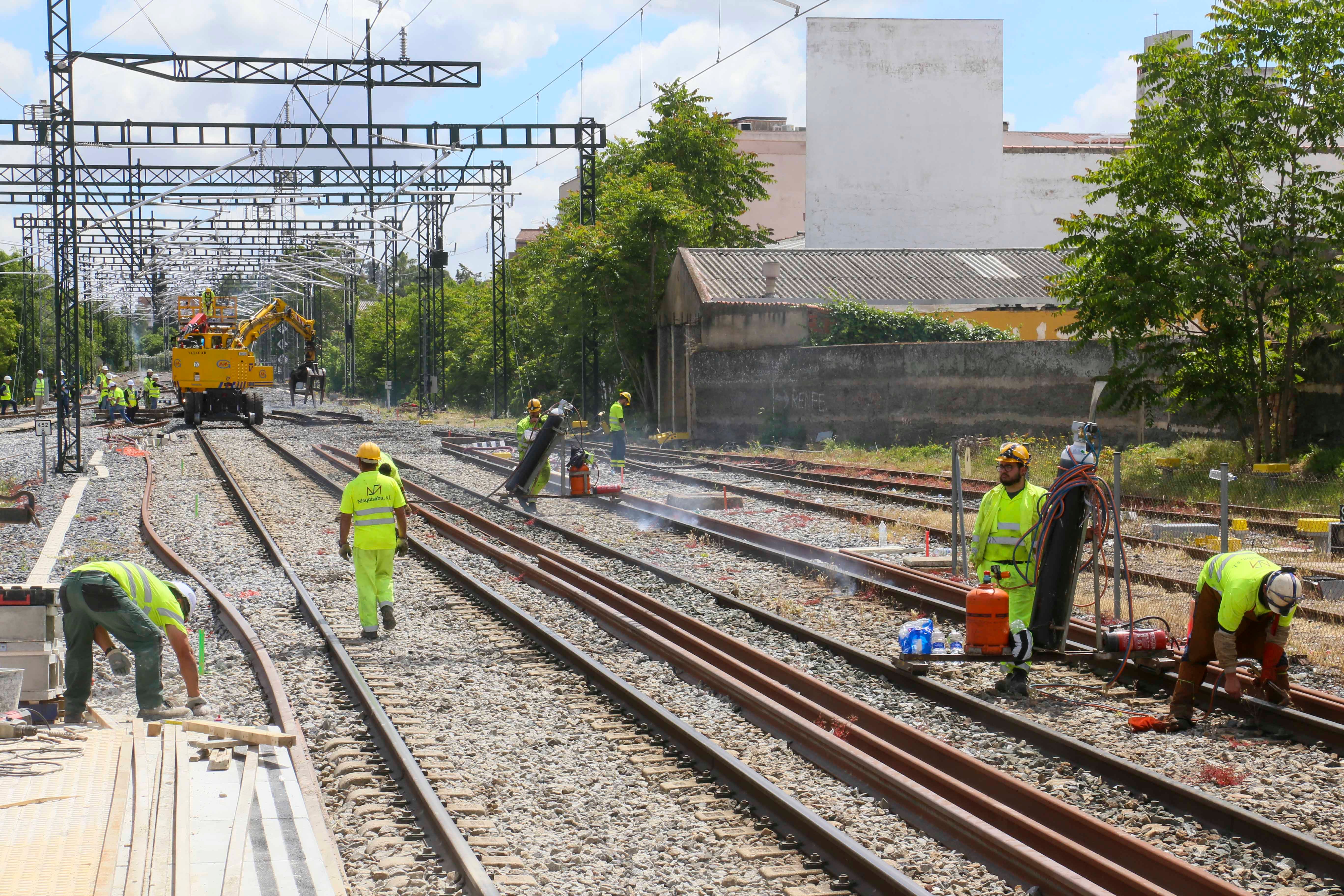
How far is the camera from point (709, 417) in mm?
35969

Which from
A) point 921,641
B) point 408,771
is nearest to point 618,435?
point 921,641

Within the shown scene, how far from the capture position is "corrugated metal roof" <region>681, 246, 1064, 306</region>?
38750 millimetres

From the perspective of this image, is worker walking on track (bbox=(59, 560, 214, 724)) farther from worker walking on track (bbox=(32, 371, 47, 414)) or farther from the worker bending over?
worker walking on track (bbox=(32, 371, 47, 414))

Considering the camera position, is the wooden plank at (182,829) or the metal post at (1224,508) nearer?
the wooden plank at (182,829)

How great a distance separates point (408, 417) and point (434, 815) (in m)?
47.5

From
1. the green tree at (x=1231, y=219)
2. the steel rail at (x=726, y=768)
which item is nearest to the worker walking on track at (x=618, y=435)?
the green tree at (x=1231, y=219)

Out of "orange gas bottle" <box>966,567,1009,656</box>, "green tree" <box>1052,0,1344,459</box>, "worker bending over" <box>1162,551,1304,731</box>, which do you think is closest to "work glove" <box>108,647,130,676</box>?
"orange gas bottle" <box>966,567,1009,656</box>

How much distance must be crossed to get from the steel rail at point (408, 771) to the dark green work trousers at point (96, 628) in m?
1.37

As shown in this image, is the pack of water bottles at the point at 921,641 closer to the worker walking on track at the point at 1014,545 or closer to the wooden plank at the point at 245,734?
the worker walking on track at the point at 1014,545

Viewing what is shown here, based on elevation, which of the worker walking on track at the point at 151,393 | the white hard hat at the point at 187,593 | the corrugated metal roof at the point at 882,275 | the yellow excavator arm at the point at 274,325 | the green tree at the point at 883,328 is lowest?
the white hard hat at the point at 187,593

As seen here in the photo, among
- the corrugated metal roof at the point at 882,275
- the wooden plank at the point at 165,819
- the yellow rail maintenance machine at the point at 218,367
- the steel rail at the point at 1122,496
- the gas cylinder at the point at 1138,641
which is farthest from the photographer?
the yellow rail maintenance machine at the point at 218,367

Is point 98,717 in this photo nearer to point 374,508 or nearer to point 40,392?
point 374,508

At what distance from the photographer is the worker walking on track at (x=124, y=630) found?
24.9ft

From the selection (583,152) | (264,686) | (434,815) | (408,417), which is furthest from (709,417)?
(434,815)
